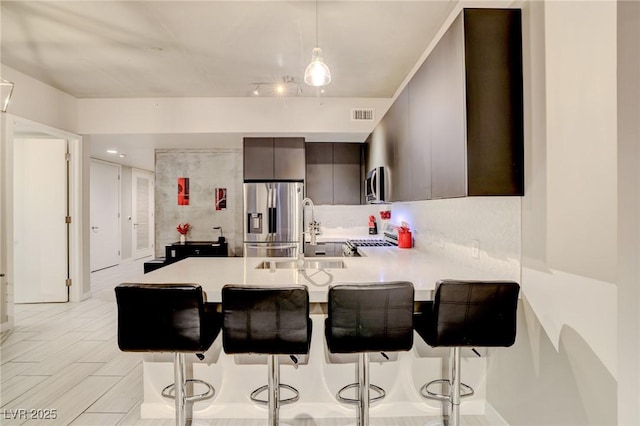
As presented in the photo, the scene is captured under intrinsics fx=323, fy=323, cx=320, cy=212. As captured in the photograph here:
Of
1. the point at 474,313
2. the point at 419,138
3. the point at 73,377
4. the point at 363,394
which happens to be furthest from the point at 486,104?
the point at 73,377

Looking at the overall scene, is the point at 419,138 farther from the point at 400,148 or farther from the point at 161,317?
the point at 161,317

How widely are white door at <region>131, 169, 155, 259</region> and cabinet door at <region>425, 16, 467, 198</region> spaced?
8.03m

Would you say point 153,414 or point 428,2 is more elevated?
point 428,2

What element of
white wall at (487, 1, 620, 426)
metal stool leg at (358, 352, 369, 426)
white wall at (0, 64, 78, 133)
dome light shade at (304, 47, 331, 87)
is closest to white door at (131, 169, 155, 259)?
white wall at (0, 64, 78, 133)

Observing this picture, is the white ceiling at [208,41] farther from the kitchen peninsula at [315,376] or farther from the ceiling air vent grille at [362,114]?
the kitchen peninsula at [315,376]

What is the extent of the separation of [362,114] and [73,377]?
13.3 feet

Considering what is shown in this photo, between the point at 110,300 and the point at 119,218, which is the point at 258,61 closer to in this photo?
the point at 110,300

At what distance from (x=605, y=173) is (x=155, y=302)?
6.34 ft

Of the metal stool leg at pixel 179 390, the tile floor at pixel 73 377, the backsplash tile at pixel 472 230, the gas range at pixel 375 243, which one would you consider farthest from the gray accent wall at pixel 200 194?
the metal stool leg at pixel 179 390

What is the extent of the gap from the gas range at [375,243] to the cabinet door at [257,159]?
1504 mm

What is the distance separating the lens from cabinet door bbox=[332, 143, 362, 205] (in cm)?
485

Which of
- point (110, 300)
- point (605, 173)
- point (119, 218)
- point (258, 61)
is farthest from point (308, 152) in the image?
point (119, 218)

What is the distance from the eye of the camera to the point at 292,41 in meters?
2.86

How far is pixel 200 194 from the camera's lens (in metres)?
6.02
